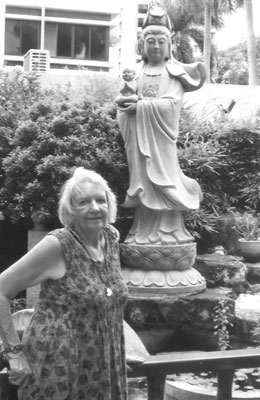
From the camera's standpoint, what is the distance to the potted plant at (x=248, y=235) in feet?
24.8

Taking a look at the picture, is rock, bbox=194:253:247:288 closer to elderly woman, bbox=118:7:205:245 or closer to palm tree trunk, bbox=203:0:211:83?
elderly woman, bbox=118:7:205:245

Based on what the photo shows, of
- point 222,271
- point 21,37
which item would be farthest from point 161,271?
point 21,37

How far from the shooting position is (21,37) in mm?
26281

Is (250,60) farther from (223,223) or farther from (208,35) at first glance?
(223,223)

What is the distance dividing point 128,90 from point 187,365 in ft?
13.8

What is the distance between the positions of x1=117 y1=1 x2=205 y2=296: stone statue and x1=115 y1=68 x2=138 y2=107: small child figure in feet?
0.08

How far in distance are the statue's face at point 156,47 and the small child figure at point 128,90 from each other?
27 centimetres

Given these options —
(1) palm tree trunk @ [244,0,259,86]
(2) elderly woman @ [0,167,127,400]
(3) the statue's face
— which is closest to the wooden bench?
(2) elderly woman @ [0,167,127,400]

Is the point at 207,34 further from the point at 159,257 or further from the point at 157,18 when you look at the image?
the point at 159,257

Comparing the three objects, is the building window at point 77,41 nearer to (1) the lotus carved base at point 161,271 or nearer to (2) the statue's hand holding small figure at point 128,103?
(2) the statue's hand holding small figure at point 128,103

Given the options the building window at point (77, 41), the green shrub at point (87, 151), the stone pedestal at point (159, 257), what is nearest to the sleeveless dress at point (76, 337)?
the stone pedestal at point (159, 257)

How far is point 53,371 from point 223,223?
5899 millimetres

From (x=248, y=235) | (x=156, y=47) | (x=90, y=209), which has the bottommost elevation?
(x=90, y=209)

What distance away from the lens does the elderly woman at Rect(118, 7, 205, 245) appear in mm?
5973
